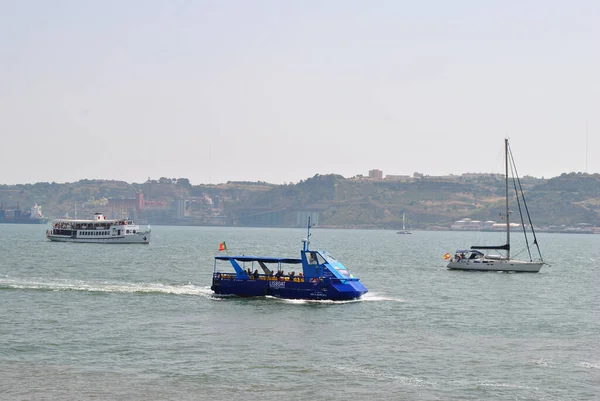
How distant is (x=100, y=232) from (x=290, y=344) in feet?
464

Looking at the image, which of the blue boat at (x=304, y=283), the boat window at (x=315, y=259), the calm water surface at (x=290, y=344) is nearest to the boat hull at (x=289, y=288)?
the blue boat at (x=304, y=283)

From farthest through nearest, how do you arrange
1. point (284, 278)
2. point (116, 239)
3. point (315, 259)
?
point (116, 239), point (284, 278), point (315, 259)

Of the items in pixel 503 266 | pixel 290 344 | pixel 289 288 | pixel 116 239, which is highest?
pixel 116 239

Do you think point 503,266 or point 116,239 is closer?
point 503,266

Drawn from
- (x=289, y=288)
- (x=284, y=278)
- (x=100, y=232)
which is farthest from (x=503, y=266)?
(x=100, y=232)

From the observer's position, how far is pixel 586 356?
46.0 m

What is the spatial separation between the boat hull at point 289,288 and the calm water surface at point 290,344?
3.38 ft

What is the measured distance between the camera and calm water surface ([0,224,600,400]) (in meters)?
38.2

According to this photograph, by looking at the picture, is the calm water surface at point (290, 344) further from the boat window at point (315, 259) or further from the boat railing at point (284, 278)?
the boat window at point (315, 259)

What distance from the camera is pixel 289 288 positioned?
67750mm

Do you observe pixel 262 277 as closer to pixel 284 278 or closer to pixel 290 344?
pixel 284 278

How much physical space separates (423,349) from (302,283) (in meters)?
20.7

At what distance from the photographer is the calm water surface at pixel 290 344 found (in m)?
38.2

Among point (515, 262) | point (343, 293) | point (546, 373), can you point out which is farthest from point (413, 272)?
point (546, 373)
